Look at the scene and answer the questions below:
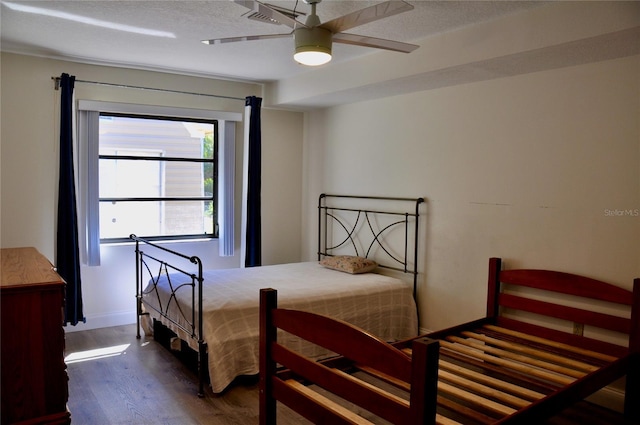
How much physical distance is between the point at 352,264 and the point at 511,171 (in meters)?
1.58

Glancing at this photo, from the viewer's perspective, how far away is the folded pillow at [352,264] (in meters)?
4.49

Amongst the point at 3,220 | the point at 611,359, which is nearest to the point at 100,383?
the point at 3,220

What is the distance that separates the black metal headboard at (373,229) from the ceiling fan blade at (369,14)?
7.06 feet

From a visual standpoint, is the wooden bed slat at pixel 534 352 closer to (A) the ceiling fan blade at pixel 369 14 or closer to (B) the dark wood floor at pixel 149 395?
(B) the dark wood floor at pixel 149 395

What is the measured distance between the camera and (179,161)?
17.0 feet

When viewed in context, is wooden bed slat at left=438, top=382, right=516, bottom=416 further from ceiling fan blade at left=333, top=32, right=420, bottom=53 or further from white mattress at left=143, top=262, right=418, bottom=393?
ceiling fan blade at left=333, top=32, right=420, bottom=53

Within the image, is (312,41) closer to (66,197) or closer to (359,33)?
(359,33)

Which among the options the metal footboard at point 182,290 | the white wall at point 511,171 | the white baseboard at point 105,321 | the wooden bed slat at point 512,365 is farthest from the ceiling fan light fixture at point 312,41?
the white baseboard at point 105,321

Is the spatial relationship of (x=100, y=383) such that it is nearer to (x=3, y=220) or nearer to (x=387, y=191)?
(x=3, y=220)

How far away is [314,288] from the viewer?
3.90 m

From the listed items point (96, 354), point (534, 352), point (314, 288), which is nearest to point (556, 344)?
point (534, 352)

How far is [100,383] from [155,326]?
35.8 inches

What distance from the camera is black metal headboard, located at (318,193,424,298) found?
446 cm

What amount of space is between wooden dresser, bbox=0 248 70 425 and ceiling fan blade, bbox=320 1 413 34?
5.76 feet
